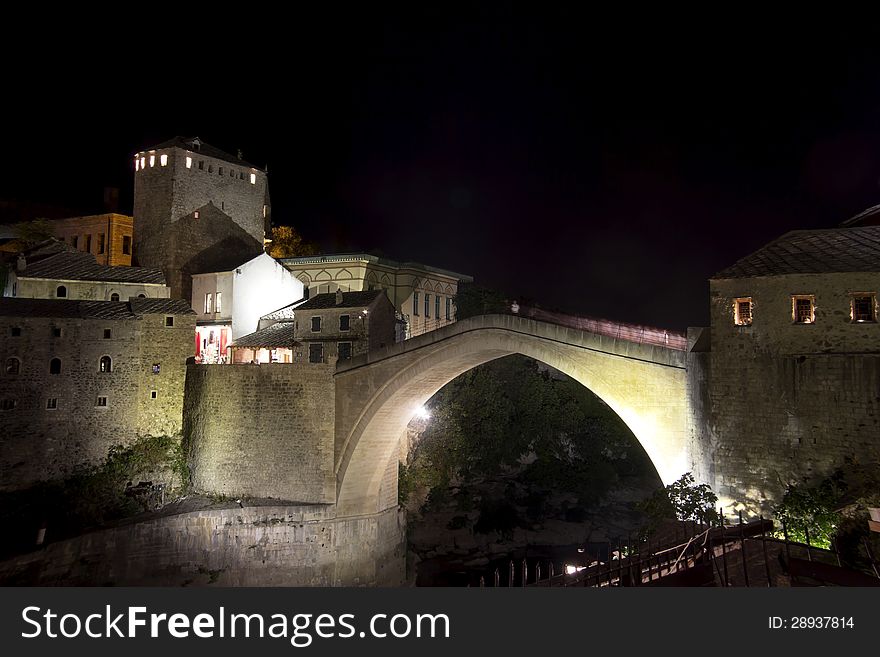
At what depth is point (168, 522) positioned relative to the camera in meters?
21.5

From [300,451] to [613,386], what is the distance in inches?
464

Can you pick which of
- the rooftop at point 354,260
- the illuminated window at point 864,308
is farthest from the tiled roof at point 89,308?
the illuminated window at point 864,308

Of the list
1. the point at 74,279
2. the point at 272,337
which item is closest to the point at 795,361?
the point at 272,337

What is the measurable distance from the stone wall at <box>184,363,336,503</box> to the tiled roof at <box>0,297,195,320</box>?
327cm

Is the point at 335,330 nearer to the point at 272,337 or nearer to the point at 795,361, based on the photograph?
the point at 272,337

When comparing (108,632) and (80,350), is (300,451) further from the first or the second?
(108,632)

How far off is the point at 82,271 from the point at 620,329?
2329 cm

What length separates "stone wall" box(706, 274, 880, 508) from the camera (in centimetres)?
1287

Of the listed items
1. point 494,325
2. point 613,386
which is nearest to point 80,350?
point 494,325

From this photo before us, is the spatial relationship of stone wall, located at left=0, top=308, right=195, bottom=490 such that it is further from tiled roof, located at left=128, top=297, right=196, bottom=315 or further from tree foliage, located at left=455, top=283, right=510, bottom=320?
tree foliage, located at left=455, top=283, right=510, bottom=320

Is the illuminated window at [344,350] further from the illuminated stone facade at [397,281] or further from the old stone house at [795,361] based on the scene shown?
the old stone house at [795,361]

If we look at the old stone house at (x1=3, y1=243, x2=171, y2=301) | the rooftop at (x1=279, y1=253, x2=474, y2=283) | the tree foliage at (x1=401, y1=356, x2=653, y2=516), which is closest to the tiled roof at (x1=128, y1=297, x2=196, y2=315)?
the old stone house at (x1=3, y1=243, x2=171, y2=301)

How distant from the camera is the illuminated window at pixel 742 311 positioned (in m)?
14.4

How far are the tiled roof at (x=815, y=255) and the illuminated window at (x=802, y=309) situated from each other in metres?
0.53
